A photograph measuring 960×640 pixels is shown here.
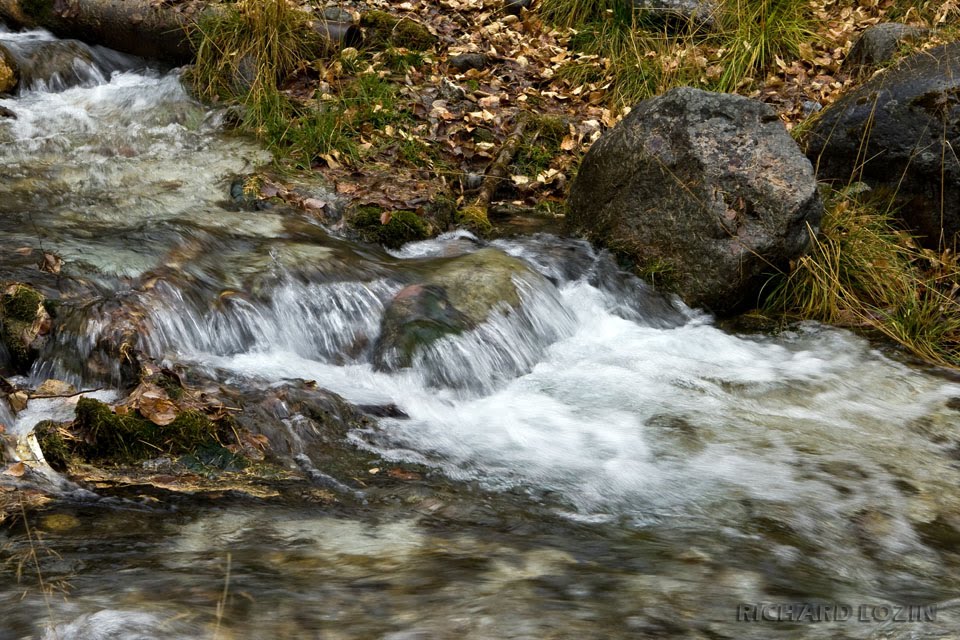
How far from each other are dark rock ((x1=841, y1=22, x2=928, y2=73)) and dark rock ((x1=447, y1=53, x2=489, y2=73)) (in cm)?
342

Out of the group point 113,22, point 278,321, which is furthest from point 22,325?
point 113,22

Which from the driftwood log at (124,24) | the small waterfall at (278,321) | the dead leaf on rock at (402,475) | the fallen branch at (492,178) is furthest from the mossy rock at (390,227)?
the dead leaf on rock at (402,475)

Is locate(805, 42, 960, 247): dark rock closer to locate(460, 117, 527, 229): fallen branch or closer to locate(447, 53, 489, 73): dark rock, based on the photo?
locate(460, 117, 527, 229): fallen branch

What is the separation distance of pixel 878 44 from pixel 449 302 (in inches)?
207

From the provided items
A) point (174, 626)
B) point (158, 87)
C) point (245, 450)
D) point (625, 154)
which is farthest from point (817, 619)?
point (158, 87)

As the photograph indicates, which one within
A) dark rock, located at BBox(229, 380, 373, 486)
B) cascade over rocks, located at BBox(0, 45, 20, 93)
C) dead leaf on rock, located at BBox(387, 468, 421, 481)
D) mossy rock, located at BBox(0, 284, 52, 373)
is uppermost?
cascade over rocks, located at BBox(0, 45, 20, 93)

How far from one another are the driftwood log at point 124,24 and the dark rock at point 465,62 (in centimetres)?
89

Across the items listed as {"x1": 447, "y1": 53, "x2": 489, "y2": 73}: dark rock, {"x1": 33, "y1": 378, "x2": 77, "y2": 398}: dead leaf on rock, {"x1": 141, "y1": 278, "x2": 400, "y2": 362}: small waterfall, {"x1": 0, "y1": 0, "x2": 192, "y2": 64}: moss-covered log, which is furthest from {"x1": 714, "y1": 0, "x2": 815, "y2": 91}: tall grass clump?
{"x1": 33, "y1": 378, "x2": 77, "y2": 398}: dead leaf on rock

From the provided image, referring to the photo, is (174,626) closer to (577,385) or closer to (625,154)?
(577,385)

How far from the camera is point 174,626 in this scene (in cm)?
211

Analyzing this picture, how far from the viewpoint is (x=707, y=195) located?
5.55 metres

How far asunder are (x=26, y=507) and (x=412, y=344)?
2.15 metres

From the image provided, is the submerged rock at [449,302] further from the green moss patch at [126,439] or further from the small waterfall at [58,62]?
the small waterfall at [58,62]

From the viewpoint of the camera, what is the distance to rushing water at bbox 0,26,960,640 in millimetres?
2359
